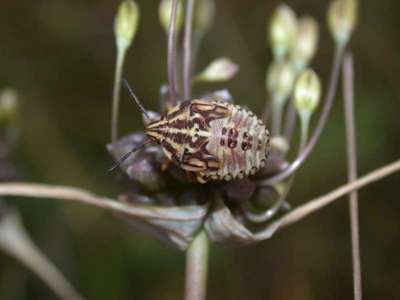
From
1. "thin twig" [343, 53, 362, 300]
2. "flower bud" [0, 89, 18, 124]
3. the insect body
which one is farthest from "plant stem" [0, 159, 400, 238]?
"flower bud" [0, 89, 18, 124]

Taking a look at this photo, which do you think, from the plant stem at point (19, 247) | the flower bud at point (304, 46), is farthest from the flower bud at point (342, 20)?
the plant stem at point (19, 247)

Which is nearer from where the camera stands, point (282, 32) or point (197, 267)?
point (197, 267)

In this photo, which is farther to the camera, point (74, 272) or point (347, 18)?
point (74, 272)

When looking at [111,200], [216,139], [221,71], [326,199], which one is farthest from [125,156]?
[326,199]

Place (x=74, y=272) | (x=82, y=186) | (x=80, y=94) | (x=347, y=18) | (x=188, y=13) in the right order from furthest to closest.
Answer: (x=80, y=94)
(x=82, y=186)
(x=74, y=272)
(x=347, y=18)
(x=188, y=13)

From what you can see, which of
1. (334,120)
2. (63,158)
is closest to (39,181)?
(63,158)

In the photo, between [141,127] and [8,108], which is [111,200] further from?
[141,127]

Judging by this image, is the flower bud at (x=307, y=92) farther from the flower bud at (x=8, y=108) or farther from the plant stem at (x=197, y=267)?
the flower bud at (x=8, y=108)

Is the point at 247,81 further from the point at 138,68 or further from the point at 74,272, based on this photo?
the point at 74,272
